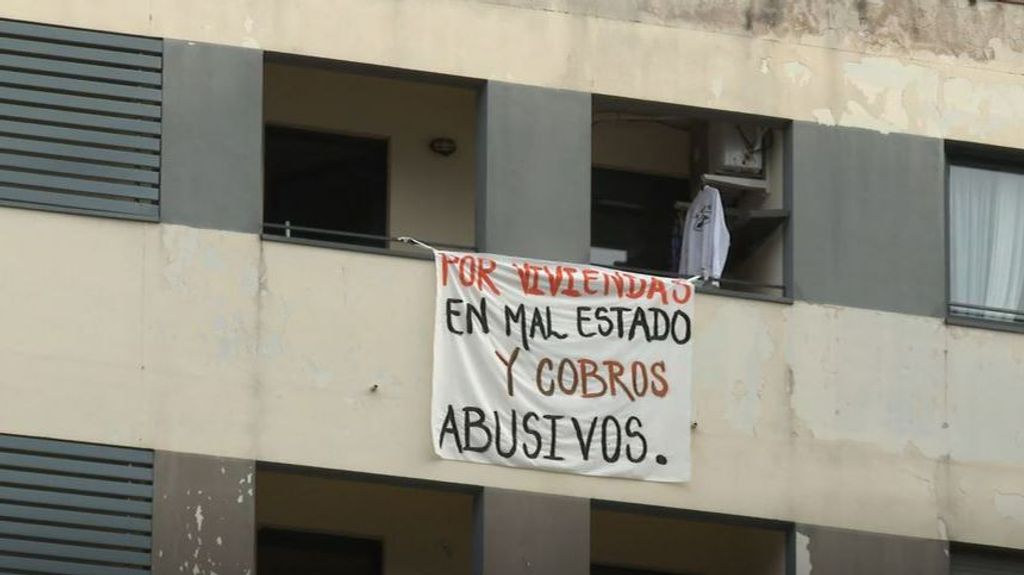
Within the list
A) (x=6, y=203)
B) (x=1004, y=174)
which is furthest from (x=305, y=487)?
(x=1004, y=174)

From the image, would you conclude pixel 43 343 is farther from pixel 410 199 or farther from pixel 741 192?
pixel 741 192

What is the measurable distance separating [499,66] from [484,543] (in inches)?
181

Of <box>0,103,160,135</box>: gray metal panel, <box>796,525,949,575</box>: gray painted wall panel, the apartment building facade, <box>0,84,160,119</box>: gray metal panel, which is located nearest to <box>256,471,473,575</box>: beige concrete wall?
the apartment building facade

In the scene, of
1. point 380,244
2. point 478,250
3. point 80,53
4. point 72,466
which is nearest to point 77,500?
point 72,466

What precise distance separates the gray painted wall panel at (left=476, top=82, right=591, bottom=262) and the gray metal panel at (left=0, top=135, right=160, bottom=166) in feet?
10.3

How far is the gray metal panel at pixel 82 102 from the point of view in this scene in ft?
99.6

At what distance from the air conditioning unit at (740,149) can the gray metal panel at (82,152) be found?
5.81 meters

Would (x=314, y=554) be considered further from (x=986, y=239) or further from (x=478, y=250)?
(x=986, y=239)

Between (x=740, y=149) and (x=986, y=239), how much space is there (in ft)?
8.57

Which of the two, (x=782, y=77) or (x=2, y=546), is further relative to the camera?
(x=782, y=77)

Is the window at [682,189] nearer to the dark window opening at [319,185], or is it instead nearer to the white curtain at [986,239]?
the white curtain at [986,239]

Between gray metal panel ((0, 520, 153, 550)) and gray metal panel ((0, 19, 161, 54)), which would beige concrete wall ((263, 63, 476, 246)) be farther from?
gray metal panel ((0, 520, 153, 550))

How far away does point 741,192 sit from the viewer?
1294 inches

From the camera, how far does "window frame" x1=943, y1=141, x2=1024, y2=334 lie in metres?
32.3
